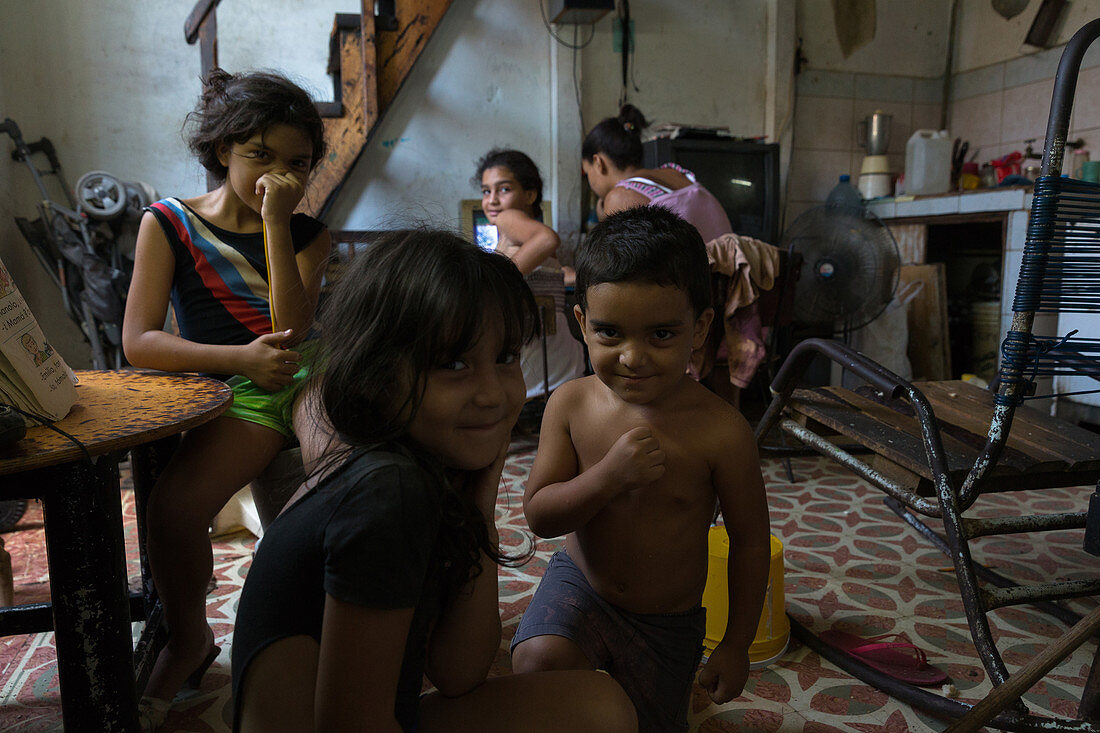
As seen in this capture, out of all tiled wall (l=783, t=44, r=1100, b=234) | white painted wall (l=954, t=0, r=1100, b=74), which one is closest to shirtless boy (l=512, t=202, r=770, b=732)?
tiled wall (l=783, t=44, r=1100, b=234)

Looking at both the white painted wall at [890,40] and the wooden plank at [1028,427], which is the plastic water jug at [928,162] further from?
the wooden plank at [1028,427]

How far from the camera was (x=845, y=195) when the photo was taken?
490 centimetres

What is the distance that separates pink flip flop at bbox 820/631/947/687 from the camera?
1.57 m

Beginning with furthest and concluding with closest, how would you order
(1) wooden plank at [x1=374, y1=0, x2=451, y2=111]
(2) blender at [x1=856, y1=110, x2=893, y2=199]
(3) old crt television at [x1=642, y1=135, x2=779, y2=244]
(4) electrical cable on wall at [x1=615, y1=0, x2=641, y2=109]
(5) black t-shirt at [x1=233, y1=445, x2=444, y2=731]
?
(2) blender at [x1=856, y1=110, x2=893, y2=199], (4) electrical cable on wall at [x1=615, y1=0, x2=641, y2=109], (3) old crt television at [x1=642, y1=135, x2=779, y2=244], (1) wooden plank at [x1=374, y1=0, x2=451, y2=111], (5) black t-shirt at [x1=233, y1=445, x2=444, y2=731]

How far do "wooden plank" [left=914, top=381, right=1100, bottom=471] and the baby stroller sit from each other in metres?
3.35

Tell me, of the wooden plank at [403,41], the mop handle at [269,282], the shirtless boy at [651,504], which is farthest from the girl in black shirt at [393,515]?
the wooden plank at [403,41]

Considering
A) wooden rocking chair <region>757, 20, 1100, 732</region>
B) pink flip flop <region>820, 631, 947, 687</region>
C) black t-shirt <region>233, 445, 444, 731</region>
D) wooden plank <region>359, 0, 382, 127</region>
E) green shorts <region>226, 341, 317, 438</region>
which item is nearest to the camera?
black t-shirt <region>233, 445, 444, 731</region>

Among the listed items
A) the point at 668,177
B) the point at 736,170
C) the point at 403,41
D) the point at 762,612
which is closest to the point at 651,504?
the point at 762,612

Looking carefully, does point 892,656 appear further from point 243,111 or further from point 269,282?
point 243,111

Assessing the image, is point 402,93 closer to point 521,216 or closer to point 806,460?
point 521,216

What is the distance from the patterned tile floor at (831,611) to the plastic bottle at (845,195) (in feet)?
8.19

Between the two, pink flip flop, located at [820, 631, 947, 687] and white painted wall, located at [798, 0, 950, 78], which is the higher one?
white painted wall, located at [798, 0, 950, 78]

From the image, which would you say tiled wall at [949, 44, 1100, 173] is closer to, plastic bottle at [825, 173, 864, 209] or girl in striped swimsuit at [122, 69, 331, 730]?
plastic bottle at [825, 173, 864, 209]

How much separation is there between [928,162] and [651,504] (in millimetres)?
4427
